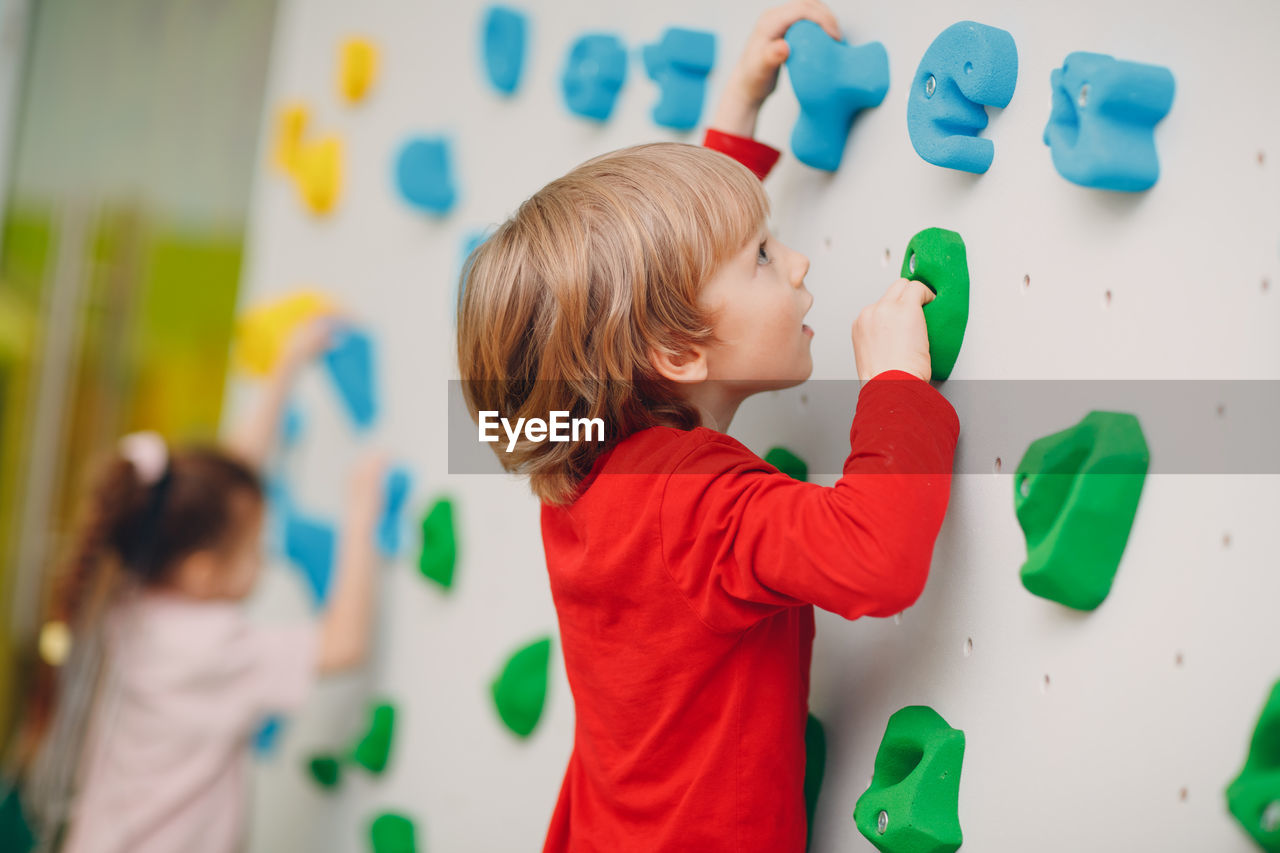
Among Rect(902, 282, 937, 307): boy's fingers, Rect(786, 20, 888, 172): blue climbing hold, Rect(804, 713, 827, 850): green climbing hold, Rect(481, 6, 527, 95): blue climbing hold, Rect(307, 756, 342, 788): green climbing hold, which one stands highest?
Rect(481, 6, 527, 95): blue climbing hold

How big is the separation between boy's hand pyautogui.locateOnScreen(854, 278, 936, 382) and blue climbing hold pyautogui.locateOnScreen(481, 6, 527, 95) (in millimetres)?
637

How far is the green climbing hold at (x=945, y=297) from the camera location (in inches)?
25.7

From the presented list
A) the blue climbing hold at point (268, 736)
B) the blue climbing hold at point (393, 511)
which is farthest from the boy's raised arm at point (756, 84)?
the blue climbing hold at point (268, 736)

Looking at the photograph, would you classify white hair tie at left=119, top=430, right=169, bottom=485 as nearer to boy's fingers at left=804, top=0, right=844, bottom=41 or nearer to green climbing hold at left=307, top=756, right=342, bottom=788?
green climbing hold at left=307, top=756, right=342, bottom=788

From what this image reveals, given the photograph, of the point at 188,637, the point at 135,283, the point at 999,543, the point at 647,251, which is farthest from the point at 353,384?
the point at 135,283

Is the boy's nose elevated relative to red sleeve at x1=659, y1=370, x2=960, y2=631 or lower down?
elevated

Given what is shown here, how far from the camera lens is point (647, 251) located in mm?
652

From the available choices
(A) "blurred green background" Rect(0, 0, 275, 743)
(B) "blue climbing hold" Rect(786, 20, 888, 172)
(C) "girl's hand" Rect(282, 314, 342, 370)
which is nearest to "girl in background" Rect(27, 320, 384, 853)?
(C) "girl's hand" Rect(282, 314, 342, 370)

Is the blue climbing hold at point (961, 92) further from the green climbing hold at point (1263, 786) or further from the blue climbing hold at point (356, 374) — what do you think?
the blue climbing hold at point (356, 374)

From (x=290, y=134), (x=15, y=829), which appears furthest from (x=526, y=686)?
(x=290, y=134)

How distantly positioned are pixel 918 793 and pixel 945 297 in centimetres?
30

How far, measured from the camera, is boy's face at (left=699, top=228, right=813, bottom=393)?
2.19ft

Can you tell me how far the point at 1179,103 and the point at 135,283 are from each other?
230 cm

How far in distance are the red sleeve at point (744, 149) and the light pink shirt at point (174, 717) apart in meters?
0.82
